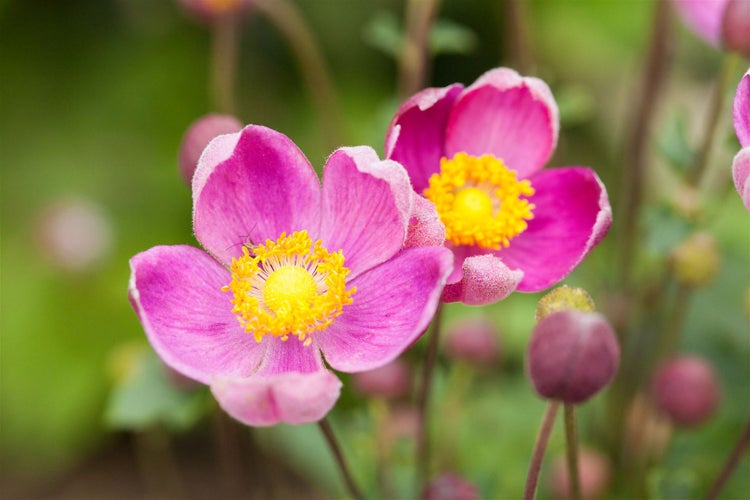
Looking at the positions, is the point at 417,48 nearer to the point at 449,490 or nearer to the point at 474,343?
the point at 474,343

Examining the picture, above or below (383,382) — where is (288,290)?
above

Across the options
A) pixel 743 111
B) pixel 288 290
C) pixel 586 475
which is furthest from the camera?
pixel 586 475

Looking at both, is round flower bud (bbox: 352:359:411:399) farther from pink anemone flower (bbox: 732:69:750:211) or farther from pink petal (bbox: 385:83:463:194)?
pink anemone flower (bbox: 732:69:750:211)

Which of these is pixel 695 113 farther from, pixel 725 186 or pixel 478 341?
pixel 478 341

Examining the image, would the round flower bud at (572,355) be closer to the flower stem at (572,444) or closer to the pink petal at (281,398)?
the flower stem at (572,444)

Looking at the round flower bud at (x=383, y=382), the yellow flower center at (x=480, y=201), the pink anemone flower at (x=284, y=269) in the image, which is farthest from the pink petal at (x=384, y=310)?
the round flower bud at (x=383, y=382)

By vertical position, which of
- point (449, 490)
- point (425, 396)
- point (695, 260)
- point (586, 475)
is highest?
point (695, 260)

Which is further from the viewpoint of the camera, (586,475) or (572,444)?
(586,475)

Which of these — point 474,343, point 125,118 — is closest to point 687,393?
point 474,343

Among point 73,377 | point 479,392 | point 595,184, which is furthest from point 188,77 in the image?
point 595,184
